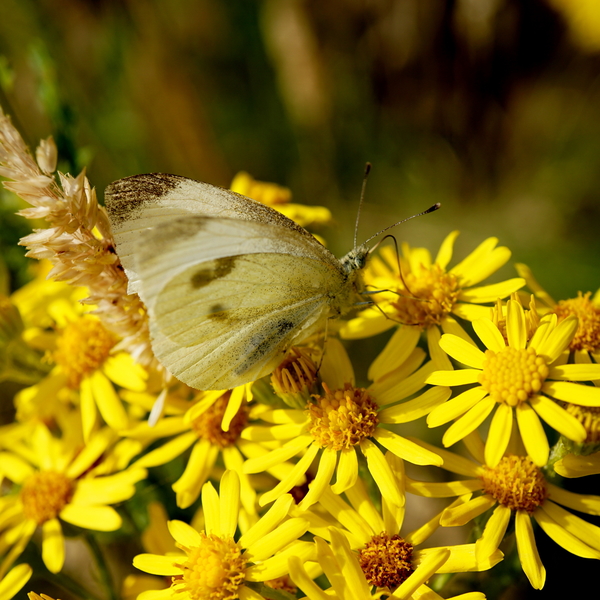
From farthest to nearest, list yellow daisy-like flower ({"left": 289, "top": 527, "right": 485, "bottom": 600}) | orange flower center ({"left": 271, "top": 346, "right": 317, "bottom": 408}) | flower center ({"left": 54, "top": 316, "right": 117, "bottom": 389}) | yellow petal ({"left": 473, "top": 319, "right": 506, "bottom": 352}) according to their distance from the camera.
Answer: flower center ({"left": 54, "top": 316, "right": 117, "bottom": 389}) → orange flower center ({"left": 271, "top": 346, "right": 317, "bottom": 408}) → yellow petal ({"left": 473, "top": 319, "right": 506, "bottom": 352}) → yellow daisy-like flower ({"left": 289, "top": 527, "right": 485, "bottom": 600})

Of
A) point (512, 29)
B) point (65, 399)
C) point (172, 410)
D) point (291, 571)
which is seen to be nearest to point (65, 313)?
point (65, 399)

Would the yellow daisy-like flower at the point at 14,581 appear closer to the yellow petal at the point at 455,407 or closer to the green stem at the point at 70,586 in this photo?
the green stem at the point at 70,586

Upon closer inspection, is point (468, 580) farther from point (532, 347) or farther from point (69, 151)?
point (69, 151)

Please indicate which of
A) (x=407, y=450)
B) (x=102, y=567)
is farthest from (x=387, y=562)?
(x=102, y=567)

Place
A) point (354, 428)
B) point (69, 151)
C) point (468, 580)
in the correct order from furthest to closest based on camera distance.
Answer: point (69, 151)
point (468, 580)
point (354, 428)

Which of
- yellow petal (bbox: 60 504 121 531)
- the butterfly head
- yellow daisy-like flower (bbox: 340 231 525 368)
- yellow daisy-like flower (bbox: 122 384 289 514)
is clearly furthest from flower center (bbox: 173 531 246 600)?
the butterfly head

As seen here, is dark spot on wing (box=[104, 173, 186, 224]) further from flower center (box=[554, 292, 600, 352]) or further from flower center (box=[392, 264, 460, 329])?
flower center (box=[554, 292, 600, 352])

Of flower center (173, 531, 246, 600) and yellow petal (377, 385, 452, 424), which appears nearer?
flower center (173, 531, 246, 600)
